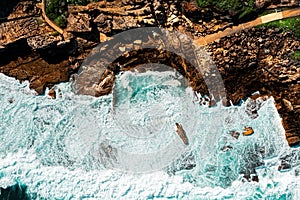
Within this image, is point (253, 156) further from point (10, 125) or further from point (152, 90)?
point (10, 125)

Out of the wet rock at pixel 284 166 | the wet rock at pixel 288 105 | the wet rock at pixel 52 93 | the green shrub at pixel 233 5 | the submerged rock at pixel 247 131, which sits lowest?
the wet rock at pixel 284 166

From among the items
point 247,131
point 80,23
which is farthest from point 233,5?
point 80,23

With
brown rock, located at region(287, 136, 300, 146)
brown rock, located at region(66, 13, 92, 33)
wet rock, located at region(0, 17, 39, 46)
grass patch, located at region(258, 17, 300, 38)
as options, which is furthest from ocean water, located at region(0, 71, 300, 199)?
grass patch, located at region(258, 17, 300, 38)

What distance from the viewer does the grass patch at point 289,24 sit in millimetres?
12852

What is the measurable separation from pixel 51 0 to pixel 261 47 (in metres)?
8.53

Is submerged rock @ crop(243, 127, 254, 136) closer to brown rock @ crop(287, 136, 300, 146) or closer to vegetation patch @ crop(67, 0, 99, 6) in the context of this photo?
brown rock @ crop(287, 136, 300, 146)

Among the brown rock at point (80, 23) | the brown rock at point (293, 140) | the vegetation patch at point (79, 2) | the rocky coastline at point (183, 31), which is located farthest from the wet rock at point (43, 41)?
the brown rock at point (293, 140)

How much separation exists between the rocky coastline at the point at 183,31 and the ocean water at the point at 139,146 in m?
0.80

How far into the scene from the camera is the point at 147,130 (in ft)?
47.2

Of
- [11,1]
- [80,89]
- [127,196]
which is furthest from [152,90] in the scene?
[11,1]

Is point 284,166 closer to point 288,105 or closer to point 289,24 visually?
point 288,105

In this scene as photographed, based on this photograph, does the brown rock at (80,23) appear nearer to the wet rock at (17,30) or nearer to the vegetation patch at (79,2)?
the vegetation patch at (79,2)

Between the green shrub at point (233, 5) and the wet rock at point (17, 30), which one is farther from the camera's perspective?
the wet rock at point (17, 30)

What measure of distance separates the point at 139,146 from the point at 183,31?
16.7 ft
